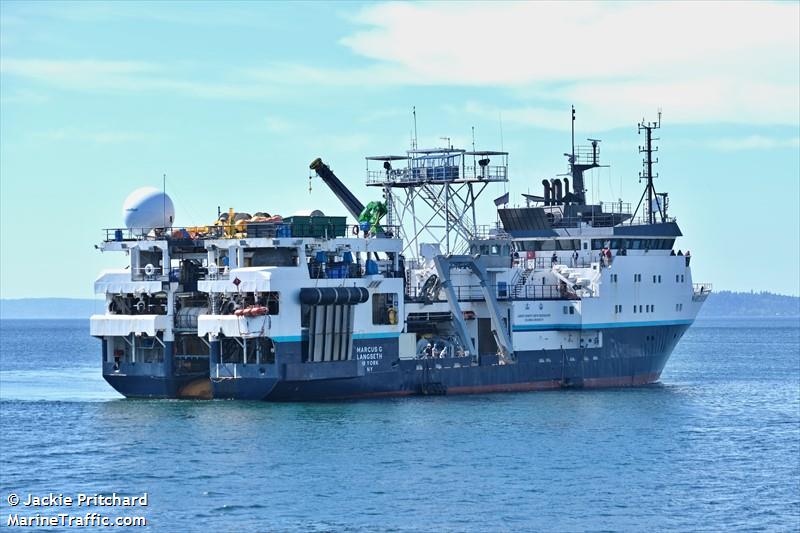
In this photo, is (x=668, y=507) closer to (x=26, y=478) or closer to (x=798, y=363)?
(x=26, y=478)

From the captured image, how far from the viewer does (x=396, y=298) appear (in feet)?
197

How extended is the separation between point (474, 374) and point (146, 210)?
15325mm

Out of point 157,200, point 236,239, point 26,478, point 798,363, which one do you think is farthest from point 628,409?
point 798,363

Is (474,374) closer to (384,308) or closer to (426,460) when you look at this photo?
(384,308)

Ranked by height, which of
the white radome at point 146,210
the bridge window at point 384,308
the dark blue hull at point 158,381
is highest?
the white radome at point 146,210

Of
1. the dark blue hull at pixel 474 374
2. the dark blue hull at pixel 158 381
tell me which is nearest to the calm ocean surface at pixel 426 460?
the dark blue hull at pixel 158 381

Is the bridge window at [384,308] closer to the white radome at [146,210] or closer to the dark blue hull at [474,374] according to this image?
the dark blue hull at [474,374]

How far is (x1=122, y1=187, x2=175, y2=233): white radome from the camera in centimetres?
5975

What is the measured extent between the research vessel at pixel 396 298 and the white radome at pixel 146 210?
63 millimetres

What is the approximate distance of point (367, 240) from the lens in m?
59.7

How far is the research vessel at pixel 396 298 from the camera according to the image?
56375mm

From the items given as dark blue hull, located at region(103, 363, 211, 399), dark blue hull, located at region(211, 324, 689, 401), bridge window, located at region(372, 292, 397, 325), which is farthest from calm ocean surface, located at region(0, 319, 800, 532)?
bridge window, located at region(372, 292, 397, 325)

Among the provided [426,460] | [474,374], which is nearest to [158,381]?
[474,374]

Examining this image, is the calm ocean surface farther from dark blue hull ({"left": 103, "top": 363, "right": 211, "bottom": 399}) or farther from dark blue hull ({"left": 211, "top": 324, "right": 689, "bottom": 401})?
dark blue hull ({"left": 211, "top": 324, "right": 689, "bottom": 401})
